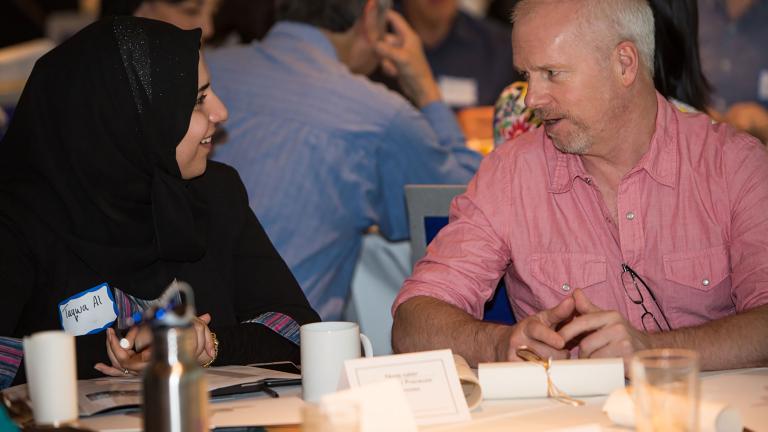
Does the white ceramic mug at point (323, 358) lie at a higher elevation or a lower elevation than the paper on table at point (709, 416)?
higher

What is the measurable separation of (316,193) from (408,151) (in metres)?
0.36

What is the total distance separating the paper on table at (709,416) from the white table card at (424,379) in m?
0.24

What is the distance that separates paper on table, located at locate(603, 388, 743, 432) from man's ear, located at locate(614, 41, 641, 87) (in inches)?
39.9

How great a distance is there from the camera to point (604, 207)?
234 centimetres

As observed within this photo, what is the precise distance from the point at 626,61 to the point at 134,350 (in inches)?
51.2

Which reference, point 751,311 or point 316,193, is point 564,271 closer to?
point 751,311

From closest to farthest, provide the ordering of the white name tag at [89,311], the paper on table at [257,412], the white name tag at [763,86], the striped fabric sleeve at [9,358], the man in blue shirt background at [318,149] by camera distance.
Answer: the paper on table at [257,412] < the striped fabric sleeve at [9,358] < the white name tag at [89,311] < the man in blue shirt background at [318,149] < the white name tag at [763,86]

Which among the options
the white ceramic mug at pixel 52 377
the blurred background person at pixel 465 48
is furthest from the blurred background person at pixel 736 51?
the white ceramic mug at pixel 52 377

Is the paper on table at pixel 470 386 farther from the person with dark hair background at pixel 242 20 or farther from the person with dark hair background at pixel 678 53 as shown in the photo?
the person with dark hair background at pixel 242 20

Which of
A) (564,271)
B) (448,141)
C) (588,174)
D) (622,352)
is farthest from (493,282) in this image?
(448,141)

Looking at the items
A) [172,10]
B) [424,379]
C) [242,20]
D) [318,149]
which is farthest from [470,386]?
[242,20]

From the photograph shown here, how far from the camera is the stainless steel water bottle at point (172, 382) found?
1.21 m

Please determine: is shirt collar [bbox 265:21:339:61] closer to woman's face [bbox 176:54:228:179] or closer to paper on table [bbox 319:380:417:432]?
woman's face [bbox 176:54:228:179]

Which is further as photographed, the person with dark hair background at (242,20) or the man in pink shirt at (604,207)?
the person with dark hair background at (242,20)
